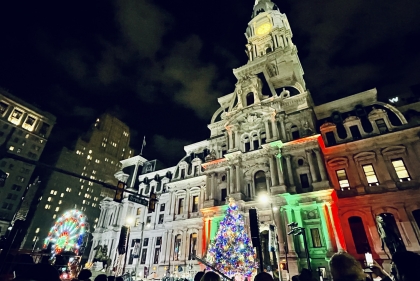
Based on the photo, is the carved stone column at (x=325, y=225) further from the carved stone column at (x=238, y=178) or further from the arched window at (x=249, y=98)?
the arched window at (x=249, y=98)

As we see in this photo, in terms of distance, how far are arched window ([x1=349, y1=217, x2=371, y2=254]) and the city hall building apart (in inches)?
3.4

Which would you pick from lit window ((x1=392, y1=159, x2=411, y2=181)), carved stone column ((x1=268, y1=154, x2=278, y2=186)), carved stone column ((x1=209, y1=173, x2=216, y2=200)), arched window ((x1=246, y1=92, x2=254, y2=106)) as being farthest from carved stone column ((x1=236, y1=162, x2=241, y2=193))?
lit window ((x1=392, y1=159, x2=411, y2=181))

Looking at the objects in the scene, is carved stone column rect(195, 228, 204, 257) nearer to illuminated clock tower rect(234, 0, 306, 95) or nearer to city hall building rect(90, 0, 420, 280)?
city hall building rect(90, 0, 420, 280)

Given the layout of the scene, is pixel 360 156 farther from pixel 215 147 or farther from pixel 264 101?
pixel 215 147

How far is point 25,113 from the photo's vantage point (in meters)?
72.1

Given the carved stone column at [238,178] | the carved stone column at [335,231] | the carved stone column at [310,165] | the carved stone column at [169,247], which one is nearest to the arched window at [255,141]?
the carved stone column at [238,178]

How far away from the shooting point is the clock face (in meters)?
52.5

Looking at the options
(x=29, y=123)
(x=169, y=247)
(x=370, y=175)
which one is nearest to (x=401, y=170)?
(x=370, y=175)

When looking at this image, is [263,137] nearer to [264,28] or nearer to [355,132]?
[355,132]

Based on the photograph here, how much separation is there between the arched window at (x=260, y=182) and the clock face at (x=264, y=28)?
38.6m

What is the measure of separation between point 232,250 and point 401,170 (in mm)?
20165

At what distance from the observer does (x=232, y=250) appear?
20.7 meters

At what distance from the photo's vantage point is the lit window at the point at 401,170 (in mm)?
23500

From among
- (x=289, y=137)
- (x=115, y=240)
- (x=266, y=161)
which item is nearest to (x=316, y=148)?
(x=289, y=137)
